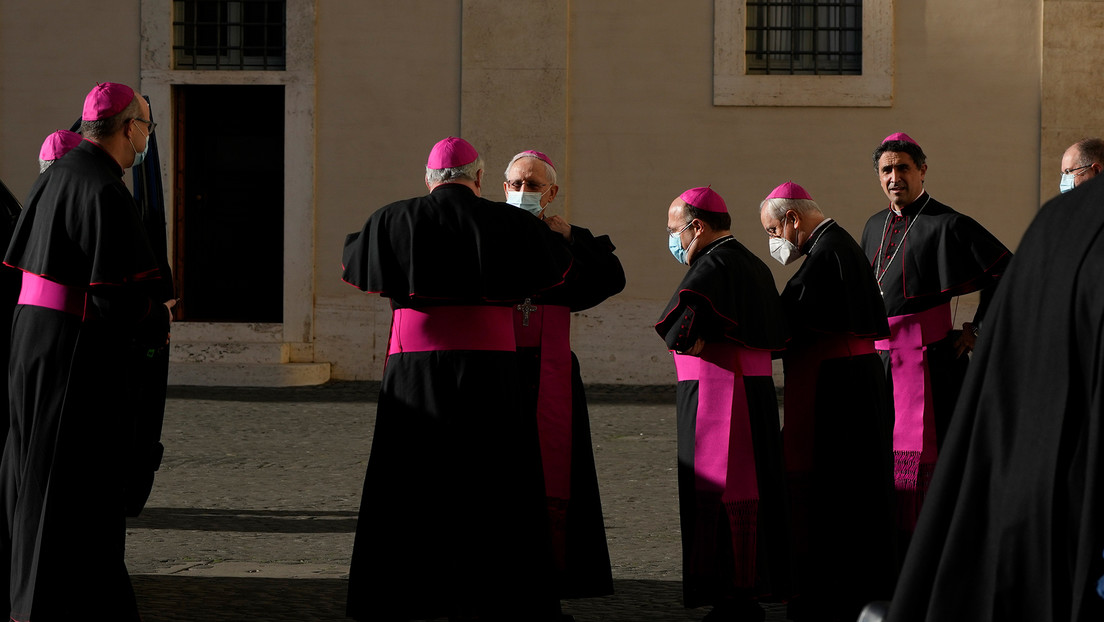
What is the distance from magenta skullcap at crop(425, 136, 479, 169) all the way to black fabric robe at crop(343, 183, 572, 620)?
116 millimetres

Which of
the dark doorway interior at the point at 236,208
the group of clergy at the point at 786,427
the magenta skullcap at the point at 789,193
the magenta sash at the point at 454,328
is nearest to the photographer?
the magenta sash at the point at 454,328

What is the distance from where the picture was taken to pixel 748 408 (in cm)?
491

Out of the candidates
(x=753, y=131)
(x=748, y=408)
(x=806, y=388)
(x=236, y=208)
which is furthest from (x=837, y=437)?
(x=236, y=208)

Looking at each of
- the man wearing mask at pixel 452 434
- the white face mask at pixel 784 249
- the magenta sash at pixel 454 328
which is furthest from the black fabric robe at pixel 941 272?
the magenta sash at pixel 454 328

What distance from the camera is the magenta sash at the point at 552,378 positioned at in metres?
5.22

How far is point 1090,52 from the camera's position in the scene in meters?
12.9

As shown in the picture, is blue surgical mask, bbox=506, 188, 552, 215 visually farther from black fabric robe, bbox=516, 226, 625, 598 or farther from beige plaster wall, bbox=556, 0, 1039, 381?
beige plaster wall, bbox=556, 0, 1039, 381

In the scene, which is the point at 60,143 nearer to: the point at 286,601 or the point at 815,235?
the point at 286,601

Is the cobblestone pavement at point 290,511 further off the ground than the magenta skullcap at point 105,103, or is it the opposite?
the magenta skullcap at point 105,103

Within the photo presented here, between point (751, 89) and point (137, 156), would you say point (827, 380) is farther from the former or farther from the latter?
point (751, 89)

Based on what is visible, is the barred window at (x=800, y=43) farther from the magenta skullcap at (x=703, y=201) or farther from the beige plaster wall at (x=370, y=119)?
the magenta skullcap at (x=703, y=201)

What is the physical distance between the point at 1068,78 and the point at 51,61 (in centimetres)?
985

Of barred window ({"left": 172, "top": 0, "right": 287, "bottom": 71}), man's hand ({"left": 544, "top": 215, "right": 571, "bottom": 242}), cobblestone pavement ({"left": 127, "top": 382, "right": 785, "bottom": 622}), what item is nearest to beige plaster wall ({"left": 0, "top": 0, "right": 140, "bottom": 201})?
barred window ({"left": 172, "top": 0, "right": 287, "bottom": 71})

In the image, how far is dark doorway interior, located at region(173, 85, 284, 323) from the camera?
46.3 ft
